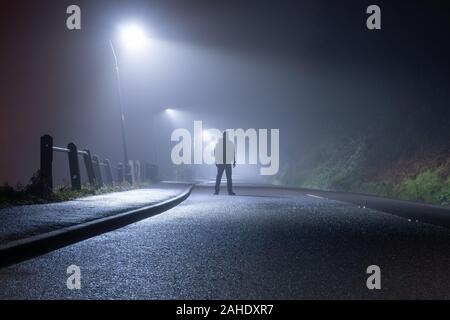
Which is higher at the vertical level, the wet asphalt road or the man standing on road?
the man standing on road

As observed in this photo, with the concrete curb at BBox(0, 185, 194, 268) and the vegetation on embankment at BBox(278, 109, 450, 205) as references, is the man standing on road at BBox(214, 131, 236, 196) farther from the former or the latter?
the concrete curb at BBox(0, 185, 194, 268)

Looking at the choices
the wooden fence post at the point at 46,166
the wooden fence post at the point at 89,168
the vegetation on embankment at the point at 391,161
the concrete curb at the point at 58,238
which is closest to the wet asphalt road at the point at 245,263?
the concrete curb at the point at 58,238

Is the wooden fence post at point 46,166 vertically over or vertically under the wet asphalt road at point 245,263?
over

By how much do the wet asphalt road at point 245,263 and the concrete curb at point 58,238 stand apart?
6.4 inches

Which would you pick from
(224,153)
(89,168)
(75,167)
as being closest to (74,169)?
(75,167)

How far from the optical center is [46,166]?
1357cm

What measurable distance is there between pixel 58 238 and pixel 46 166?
690cm

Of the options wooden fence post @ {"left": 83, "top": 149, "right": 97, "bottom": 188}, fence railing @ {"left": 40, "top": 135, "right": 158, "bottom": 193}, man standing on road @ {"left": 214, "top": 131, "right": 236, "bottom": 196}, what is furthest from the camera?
man standing on road @ {"left": 214, "top": 131, "right": 236, "bottom": 196}

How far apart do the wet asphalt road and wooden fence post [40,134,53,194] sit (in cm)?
425

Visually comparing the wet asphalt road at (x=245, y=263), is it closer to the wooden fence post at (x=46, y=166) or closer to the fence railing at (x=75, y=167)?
the wooden fence post at (x=46, y=166)

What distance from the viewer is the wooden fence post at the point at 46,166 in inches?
520

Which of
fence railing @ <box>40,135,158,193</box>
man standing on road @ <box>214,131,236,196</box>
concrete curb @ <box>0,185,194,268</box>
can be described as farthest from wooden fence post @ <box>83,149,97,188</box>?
concrete curb @ <box>0,185,194,268</box>

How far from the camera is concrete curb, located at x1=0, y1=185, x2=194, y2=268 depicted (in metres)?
6.02

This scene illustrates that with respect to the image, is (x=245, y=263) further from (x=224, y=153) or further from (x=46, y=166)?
(x=224, y=153)
